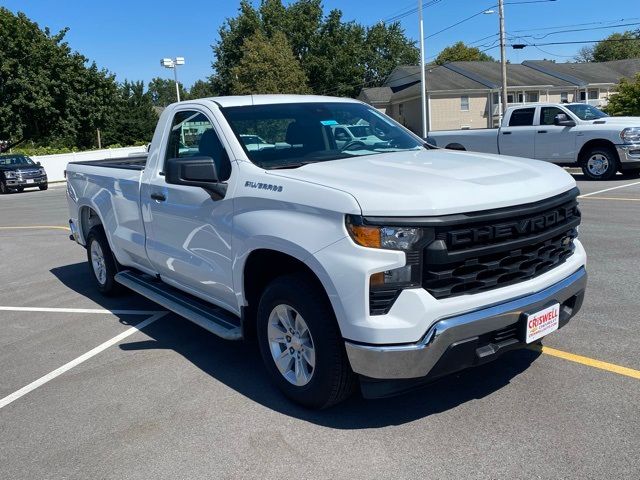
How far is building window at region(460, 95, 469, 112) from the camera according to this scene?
168 ft

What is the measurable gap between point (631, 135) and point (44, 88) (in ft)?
122

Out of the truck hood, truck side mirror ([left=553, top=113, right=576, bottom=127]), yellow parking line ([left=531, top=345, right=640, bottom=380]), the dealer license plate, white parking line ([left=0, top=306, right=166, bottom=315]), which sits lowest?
yellow parking line ([left=531, top=345, right=640, bottom=380])

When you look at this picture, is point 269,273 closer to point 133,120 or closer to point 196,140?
point 196,140

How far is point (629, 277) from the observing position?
6531mm

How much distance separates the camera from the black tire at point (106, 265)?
6.77m

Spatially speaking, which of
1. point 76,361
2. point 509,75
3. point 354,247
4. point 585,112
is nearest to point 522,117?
point 585,112

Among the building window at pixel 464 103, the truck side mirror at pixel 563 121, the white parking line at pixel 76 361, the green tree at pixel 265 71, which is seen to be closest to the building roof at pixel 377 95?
the green tree at pixel 265 71

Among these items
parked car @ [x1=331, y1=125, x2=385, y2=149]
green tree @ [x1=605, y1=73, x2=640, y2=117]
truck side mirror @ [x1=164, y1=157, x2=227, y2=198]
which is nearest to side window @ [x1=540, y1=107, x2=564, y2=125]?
parked car @ [x1=331, y1=125, x2=385, y2=149]

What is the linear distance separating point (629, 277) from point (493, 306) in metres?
3.88

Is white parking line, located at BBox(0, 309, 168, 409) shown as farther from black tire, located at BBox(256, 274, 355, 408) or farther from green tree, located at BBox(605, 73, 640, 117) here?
green tree, located at BBox(605, 73, 640, 117)

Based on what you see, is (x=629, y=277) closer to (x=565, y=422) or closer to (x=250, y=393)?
(x=565, y=422)

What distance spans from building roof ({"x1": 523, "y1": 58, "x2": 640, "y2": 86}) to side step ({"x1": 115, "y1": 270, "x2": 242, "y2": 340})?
55.0 meters

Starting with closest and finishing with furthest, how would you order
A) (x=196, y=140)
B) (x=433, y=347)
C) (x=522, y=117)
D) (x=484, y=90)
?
(x=433, y=347) → (x=196, y=140) → (x=522, y=117) → (x=484, y=90)

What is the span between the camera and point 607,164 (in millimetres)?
15477
